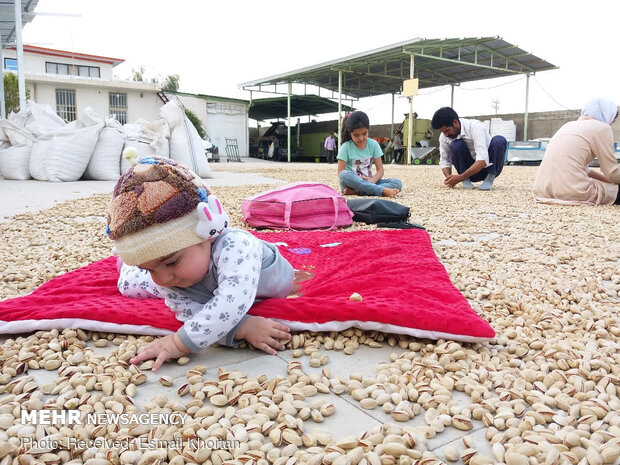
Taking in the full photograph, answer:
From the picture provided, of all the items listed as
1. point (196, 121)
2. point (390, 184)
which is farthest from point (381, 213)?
point (196, 121)

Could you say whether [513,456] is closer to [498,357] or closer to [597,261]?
[498,357]

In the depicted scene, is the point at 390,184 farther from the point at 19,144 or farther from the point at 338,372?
the point at 19,144

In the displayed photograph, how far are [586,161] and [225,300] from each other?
3895 millimetres

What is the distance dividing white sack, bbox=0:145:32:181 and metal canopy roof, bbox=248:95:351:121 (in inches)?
518

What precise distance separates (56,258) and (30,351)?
1.20 metres

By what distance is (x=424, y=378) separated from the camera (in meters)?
1.12

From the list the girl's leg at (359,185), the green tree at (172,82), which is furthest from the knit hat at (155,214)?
the green tree at (172,82)

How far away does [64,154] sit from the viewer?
6258 millimetres

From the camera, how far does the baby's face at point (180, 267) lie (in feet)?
3.90

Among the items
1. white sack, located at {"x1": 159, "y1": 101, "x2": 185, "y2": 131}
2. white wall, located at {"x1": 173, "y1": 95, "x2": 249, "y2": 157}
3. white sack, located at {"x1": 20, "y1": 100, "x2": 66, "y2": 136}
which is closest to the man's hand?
white sack, located at {"x1": 159, "y1": 101, "x2": 185, "y2": 131}

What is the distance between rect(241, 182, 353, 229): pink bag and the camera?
3.03 m

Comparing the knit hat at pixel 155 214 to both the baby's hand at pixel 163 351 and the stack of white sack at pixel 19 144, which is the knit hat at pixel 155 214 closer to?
the baby's hand at pixel 163 351

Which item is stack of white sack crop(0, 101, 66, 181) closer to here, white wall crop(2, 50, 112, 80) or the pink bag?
the pink bag

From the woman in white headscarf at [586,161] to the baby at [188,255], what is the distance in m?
3.60
